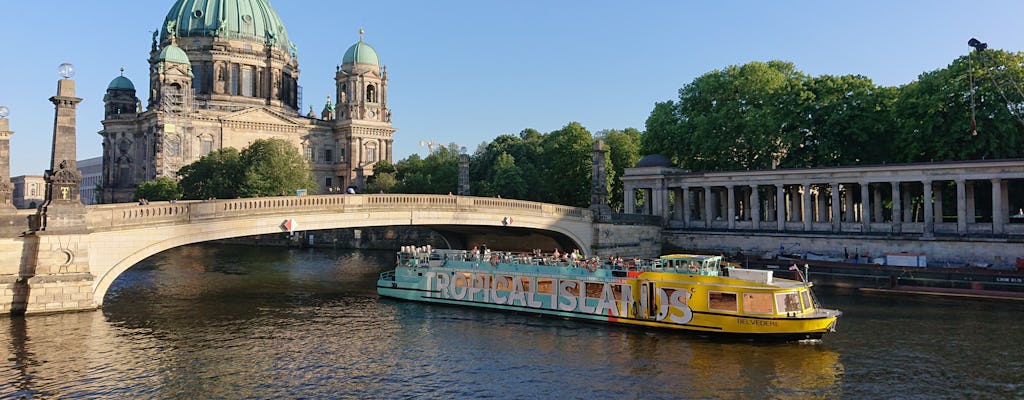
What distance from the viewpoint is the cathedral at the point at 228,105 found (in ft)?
365

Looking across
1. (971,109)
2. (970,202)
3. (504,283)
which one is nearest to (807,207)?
(970,202)

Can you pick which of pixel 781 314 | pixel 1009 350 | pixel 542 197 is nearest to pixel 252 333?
pixel 781 314

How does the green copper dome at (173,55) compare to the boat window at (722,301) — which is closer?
the boat window at (722,301)

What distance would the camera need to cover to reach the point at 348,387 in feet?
80.5

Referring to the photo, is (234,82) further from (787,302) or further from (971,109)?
(787,302)

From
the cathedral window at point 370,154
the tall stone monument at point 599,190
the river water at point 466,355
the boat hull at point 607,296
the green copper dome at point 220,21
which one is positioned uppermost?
the green copper dome at point 220,21

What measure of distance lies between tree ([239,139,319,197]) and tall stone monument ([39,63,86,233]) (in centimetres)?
4088

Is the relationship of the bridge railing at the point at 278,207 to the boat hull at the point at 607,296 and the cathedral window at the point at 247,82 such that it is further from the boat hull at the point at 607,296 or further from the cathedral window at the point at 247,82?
the cathedral window at the point at 247,82

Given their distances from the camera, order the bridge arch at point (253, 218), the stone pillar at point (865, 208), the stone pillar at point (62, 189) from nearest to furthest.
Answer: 1. the stone pillar at point (62, 189)
2. the bridge arch at point (253, 218)
3. the stone pillar at point (865, 208)

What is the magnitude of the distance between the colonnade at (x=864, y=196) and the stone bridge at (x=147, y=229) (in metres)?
23.9

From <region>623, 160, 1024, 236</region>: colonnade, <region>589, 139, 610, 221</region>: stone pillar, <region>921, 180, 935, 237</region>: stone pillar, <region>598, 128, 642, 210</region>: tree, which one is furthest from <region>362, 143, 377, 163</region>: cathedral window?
<region>921, 180, 935, 237</region>: stone pillar

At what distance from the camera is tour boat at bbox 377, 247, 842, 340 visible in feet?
103

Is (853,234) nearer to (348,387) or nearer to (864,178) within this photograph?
(864,178)

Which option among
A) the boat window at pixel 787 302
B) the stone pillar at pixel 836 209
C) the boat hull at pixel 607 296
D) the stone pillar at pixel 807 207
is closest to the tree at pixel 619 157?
the stone pillar at pixel 807 207
